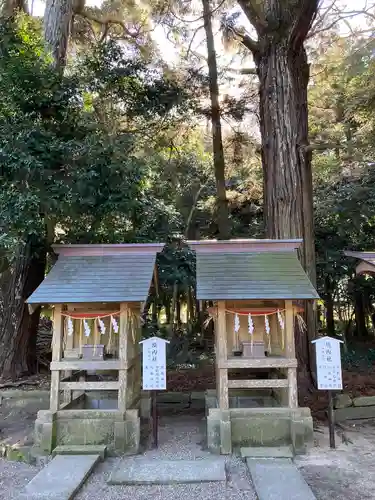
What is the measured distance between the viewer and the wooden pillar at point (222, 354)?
453cm

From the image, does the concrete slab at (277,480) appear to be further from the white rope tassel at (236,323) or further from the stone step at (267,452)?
the white rope tassel at (236,323)

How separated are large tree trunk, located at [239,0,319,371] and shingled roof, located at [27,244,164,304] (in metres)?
2.59

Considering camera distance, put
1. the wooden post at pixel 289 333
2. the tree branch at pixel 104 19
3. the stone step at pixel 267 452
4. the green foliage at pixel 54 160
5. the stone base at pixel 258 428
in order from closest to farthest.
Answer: the stone step at pixel 267 452
the stone base at pixel 258 428
the wooden post at pixel 289 333
the green foliage at pixel 54 160
the tree branch at pixel 104 19

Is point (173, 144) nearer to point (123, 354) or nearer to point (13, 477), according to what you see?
point (123, 354)

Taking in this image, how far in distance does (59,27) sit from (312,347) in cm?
783

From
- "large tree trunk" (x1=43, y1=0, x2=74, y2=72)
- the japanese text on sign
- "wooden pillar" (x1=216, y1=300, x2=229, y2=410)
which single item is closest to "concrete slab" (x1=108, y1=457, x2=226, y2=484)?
"wooden pillar" (x1=216, y1=300, x2=229, y2=410)

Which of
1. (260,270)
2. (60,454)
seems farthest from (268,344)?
(60,454)

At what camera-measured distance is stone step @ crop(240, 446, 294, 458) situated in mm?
4145

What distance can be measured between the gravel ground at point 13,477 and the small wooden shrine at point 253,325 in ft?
6.56

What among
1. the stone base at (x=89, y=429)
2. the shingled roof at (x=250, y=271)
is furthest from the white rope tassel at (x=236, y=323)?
the stone base at (x=89, y=429)

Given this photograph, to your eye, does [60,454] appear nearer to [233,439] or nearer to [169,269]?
[233,439]

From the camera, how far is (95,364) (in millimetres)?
4598

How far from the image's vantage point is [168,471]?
12.7 feet

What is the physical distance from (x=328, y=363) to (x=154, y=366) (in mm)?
2158
